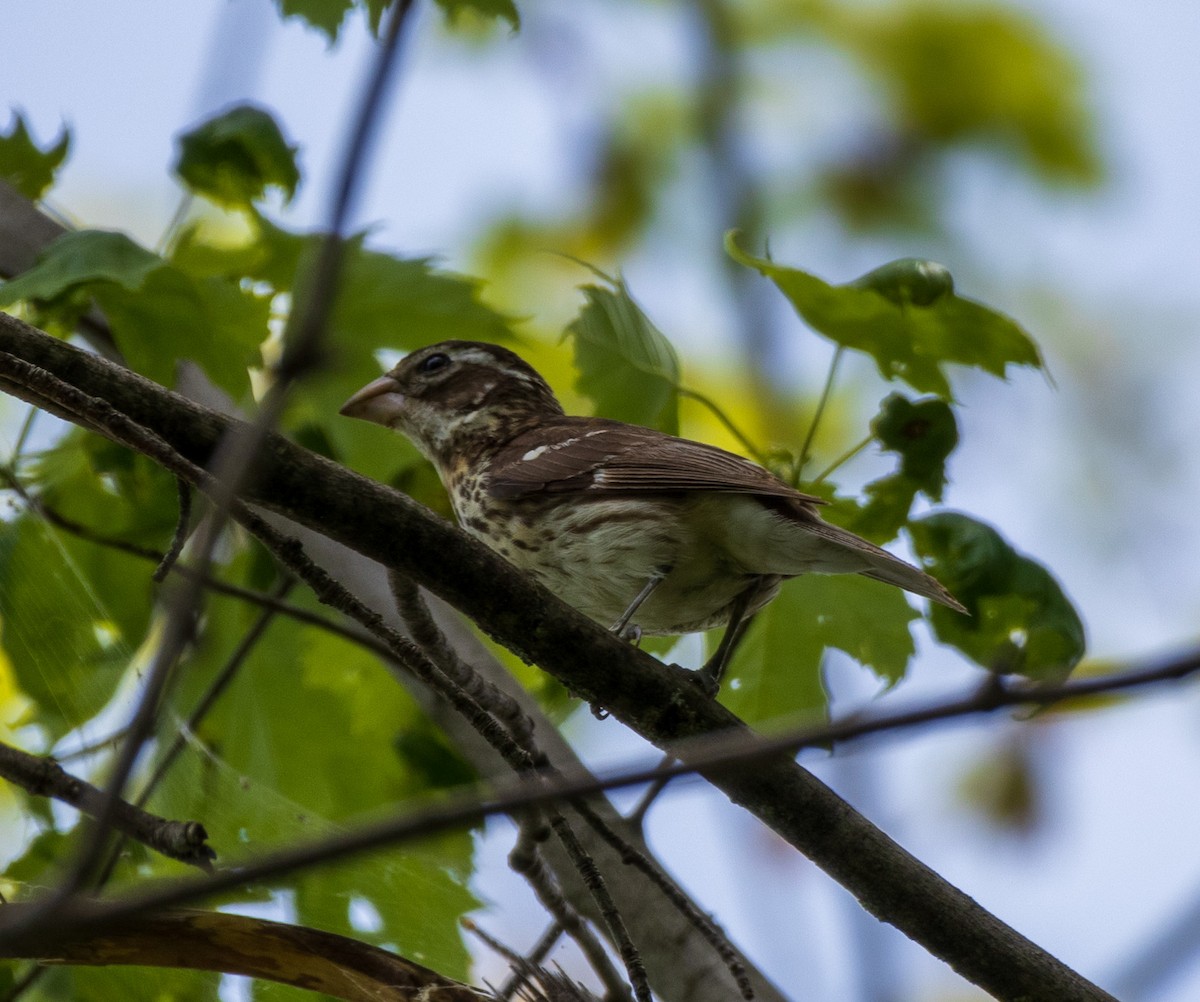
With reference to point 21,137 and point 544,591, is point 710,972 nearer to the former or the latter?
point 544,591

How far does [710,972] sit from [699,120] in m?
3.13

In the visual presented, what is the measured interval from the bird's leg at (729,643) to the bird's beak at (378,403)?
1762 millimetres

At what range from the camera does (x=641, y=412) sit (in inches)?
190

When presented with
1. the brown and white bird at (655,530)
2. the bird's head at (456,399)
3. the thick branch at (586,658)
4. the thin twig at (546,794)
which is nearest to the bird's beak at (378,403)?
the bird's head at (456,399)

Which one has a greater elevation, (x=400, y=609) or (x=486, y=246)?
(x=486, y=246)

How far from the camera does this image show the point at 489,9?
171 inches

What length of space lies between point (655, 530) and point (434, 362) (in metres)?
1.80

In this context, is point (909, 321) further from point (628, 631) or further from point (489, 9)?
point (489, 9)

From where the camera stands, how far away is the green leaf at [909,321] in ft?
13.6

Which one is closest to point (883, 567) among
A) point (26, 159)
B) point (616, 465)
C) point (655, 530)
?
point (655, 530)

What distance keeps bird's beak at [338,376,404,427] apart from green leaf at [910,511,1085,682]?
2.32 metres

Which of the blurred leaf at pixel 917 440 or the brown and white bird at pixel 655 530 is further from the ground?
the blurred leaf at pixel 917 440

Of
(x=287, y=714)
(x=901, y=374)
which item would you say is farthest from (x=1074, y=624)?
(x=287, y=714)

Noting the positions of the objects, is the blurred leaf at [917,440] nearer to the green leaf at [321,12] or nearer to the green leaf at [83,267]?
the green leaf at [321,12]
